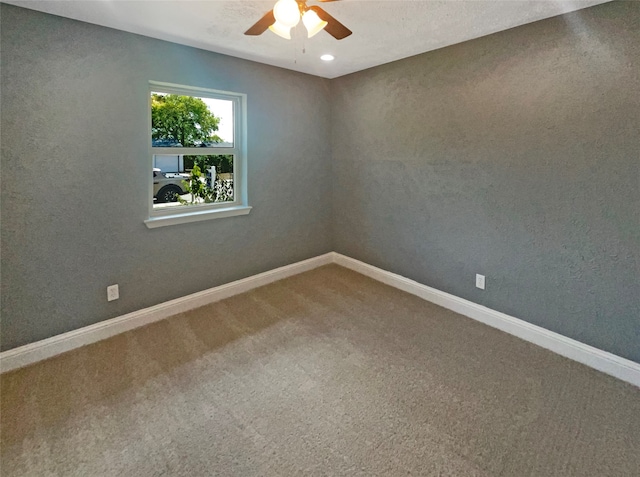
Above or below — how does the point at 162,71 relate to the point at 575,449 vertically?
above

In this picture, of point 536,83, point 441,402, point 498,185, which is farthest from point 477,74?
point 441,402

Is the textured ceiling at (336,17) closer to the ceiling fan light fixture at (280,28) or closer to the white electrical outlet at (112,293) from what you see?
the ceiling fan light fixture at (280,28)

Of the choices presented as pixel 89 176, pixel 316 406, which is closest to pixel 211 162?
pixel 89 176

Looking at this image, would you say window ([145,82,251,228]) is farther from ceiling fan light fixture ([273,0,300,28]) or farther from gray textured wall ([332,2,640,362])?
ceiling fan light fixture ([273,0,300,28])

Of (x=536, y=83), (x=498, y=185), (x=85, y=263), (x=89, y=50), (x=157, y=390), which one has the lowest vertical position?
(x=157, y=390)

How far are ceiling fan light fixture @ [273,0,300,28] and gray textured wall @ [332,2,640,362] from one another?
1.73m

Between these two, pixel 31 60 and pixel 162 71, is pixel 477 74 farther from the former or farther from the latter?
pixel 31 60

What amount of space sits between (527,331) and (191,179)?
10.3 feet

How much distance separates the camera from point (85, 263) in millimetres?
2564

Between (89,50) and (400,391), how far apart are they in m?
3.09

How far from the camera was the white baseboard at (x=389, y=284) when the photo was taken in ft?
Answer: 7.55

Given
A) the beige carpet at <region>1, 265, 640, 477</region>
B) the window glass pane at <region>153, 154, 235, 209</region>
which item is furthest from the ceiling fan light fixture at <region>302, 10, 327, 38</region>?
the beige carpet at <region>1, 265, 640, 477</region>

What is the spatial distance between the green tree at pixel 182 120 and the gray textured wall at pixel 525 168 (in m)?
1.62

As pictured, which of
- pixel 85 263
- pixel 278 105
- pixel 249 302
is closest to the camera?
pixel 85 263
